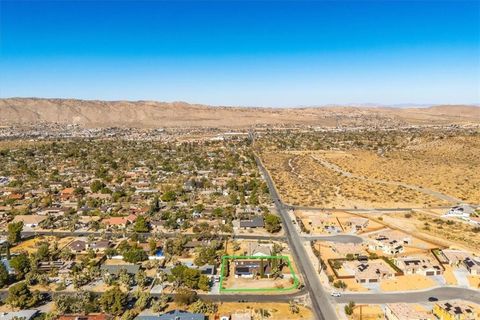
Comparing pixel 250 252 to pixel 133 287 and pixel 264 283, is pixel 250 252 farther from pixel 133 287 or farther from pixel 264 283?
pixel 133 287

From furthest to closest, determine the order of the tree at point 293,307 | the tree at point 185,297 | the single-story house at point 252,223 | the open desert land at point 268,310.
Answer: the single-story house at point 252,223 < the tree at point 185,297 < the tree at point 293,307 < the open desert land at point 268,310

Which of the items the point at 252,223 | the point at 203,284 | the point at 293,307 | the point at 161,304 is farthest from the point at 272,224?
the point at 161,304

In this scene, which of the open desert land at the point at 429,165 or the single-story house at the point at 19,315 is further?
the open desert land at the point at 429,165

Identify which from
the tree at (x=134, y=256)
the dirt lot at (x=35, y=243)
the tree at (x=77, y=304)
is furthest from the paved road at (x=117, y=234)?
the tree at (x=77, y=304)

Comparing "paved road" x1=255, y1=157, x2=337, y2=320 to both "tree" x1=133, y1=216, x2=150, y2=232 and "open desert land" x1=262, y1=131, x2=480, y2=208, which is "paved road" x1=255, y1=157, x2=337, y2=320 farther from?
"tree" x1=133, y1=216, x2=150, y2=232

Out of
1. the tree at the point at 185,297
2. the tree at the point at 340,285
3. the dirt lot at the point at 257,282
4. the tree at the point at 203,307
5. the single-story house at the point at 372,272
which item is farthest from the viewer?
the single-story house at the point at 372,272

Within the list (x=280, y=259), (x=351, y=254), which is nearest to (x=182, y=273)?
(x=280, y=259)

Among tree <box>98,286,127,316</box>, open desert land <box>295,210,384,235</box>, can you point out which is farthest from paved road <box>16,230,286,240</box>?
tree <box>98,286,127,316</box>

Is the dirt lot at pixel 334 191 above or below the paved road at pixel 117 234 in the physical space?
below

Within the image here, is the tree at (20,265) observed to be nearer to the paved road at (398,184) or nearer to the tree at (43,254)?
the tree at (43,254)
